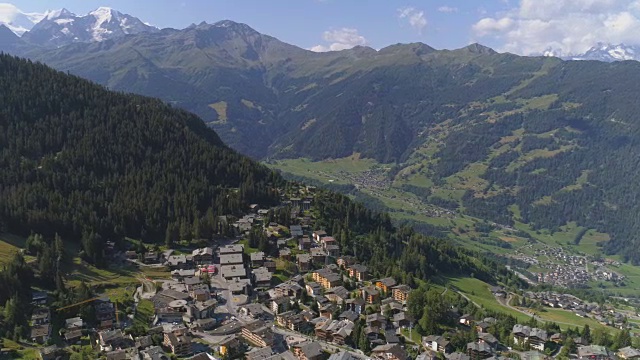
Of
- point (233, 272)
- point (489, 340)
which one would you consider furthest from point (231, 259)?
point (489, 340)

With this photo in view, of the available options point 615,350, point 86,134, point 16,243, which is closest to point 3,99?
point 86,134

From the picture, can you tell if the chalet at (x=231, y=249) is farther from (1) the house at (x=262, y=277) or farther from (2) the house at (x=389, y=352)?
(2) the house at (x=389, y=352)

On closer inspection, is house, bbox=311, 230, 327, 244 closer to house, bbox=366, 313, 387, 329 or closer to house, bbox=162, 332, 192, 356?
house, bbox=366, 313, 387, 329

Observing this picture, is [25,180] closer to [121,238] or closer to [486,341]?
[121,238]

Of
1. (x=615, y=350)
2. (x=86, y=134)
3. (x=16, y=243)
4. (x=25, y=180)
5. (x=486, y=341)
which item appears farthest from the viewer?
(x=86, y=134)

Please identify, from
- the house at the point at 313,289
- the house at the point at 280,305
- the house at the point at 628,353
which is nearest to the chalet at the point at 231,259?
the house at the point at 313,289
